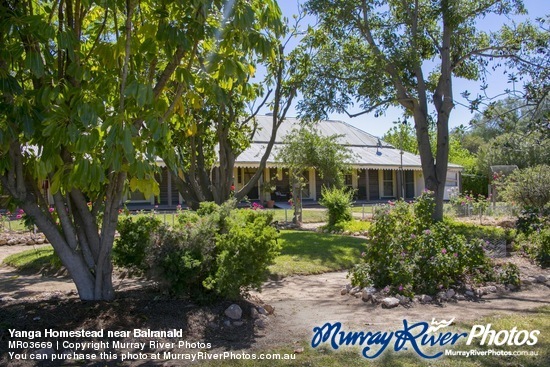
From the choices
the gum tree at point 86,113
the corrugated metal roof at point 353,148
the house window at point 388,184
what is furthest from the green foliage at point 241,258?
the house window at point 388,184

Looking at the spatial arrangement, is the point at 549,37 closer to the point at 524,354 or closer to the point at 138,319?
the point at 524,354

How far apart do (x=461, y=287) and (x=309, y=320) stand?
2470mm

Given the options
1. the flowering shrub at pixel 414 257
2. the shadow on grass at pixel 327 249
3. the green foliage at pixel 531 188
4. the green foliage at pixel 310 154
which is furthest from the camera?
the green foliage at pixel 310 154

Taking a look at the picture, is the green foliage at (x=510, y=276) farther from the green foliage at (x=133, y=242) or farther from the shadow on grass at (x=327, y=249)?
the green foliage at (x=133, y=242)

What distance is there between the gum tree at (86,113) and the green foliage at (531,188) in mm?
13556

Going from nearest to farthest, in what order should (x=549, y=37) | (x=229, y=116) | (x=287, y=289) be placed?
(x=287, y=289), (x=549, y=37), (x=229, y=116)

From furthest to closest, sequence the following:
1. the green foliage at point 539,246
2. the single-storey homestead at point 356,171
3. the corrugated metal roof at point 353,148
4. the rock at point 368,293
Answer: the single-storey homestead at point 356,171, the corrugated metal roof at point 353,148, the green foliage at point 539,246, the rock at point 368,293

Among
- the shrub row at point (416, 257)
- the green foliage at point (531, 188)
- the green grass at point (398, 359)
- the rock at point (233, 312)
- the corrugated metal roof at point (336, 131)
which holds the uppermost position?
the corrugated metal roof at point (336, 131)

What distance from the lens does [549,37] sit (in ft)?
37.2

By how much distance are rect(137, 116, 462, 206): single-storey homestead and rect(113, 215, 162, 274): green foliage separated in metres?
18.4

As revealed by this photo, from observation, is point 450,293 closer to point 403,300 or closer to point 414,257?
point 414,257

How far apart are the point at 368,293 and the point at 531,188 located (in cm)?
1179

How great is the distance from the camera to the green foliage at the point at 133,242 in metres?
6.55

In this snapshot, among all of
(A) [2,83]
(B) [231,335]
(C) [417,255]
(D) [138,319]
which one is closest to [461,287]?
(C) [417,255]
